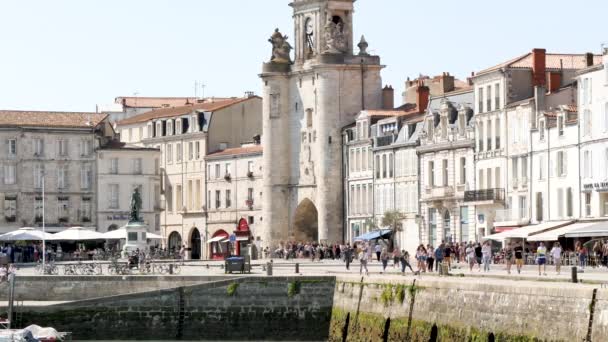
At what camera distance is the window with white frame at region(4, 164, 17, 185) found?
119812mm

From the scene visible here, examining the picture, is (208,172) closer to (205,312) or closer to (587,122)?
(587,122)

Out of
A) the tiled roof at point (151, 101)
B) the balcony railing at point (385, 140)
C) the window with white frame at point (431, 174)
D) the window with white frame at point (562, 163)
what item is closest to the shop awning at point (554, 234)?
the window with white frame at point (562, 163)

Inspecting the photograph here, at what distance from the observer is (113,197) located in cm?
12444

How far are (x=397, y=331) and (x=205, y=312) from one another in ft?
36.8

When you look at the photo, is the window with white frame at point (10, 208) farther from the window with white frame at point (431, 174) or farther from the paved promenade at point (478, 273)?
the paved promenade at point (478, 273)

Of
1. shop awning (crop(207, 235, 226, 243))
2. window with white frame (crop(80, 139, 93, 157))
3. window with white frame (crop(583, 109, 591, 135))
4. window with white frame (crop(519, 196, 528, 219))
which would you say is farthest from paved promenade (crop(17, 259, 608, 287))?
shop awning (crop(207, 235, 226, 243))

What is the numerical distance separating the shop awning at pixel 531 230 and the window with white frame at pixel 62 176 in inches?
1697

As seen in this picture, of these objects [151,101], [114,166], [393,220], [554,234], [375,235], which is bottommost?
[554,234]

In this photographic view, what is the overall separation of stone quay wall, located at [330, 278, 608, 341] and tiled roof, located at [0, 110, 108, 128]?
58810mm

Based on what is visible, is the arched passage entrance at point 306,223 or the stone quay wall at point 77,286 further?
the arched passage entrance at point 306,223

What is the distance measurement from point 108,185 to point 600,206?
49.8m

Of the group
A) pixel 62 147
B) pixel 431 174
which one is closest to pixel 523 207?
pixel 431 174

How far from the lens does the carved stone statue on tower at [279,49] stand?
119312mm

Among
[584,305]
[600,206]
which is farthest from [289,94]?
[584,305]
